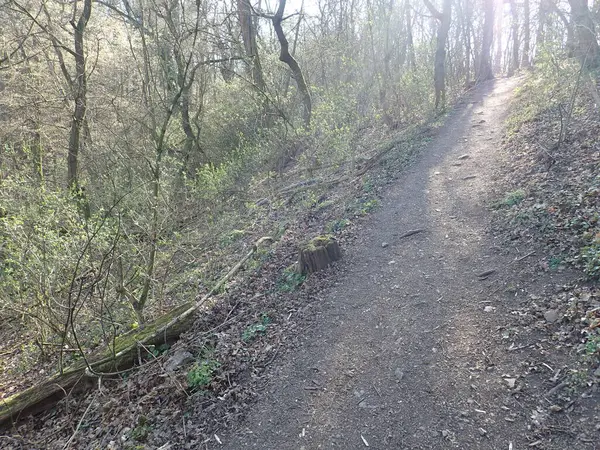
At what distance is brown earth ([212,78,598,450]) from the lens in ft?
10.1

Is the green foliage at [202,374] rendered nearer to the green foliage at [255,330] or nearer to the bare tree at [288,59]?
the green foliage at [255,330]

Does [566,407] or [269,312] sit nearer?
[566,407]

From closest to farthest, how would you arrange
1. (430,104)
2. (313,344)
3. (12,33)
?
(313,344) → (12,33) → (430,104)

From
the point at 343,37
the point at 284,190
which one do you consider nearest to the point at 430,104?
the point at 343,37

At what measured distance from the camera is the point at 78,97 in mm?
9266

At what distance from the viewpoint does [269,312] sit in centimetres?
520

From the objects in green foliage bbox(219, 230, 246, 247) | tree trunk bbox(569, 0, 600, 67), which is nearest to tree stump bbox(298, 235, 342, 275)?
green foliage bbox(219, 230, 246, 247)

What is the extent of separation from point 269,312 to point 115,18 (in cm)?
1059

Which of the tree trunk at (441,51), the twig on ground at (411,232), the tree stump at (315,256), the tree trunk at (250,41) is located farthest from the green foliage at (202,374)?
the tree trunk at (441,51)

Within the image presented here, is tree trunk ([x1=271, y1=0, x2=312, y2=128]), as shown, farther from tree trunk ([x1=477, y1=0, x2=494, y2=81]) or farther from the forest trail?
tree trunk ([x1=477, y1=0, x2=494, y2=81])

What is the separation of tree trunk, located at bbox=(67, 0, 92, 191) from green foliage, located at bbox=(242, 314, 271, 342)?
6.83m

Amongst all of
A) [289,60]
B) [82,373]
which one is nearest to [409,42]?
[289,60]

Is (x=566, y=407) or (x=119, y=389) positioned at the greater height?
(x=566, y=407)

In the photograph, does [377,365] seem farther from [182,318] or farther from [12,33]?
[12,33]
